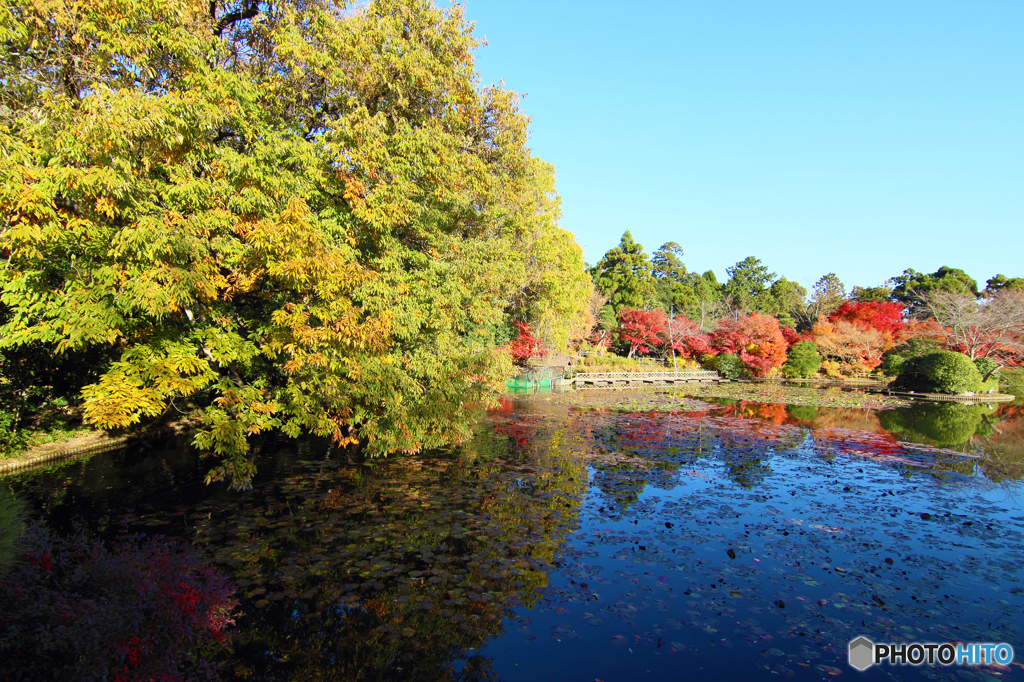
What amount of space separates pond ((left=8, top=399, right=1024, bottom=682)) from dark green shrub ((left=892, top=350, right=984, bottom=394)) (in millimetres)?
20187

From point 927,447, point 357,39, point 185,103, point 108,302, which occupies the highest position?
point 357,39

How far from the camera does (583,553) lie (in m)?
7.27

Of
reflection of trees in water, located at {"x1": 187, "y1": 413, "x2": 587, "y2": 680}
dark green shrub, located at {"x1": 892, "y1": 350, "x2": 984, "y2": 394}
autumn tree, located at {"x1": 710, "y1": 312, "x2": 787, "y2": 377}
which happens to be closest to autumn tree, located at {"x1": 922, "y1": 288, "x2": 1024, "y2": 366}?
dark green shrub, located at {"x1": 892, "y1": 350, "x2": 984, "y2": 394}

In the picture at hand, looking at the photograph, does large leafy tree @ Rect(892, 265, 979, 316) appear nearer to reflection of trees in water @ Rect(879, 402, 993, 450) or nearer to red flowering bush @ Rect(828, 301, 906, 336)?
red flowering bush @ Rect(828, 301, 906, 336)

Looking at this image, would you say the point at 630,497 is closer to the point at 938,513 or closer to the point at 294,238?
the point at 938,513

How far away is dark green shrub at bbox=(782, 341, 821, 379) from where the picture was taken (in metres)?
43.9

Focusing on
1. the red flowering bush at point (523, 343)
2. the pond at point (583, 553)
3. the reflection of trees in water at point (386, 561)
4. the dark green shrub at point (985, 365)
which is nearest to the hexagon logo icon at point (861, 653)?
the pond at point (583, 553)

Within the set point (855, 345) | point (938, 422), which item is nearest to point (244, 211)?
point (938, 422)

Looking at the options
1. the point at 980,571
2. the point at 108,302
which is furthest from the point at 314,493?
the point at 980,571

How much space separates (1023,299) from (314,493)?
4799cm

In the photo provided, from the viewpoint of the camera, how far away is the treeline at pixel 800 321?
116 ft

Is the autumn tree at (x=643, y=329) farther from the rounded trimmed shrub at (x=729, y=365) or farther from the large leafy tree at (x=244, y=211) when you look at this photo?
the large leafy tree at (x=244, y=211)

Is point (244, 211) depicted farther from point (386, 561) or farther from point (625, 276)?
point (625, 276)

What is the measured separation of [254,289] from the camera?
9.43 meters
